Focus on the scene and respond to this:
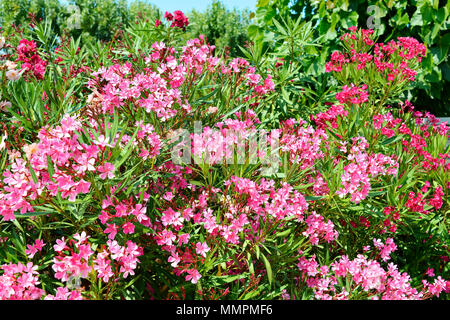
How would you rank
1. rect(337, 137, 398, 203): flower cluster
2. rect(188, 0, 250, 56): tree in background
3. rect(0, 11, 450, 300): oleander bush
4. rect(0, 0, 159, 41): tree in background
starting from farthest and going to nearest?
rect(188, 0, 250, 56): tree in background
rect(0, 0, 159, 41): tree in background
rect(337, 137, 398, 203): flower cluster
rect(0, 11, 450, 300): oleander bush

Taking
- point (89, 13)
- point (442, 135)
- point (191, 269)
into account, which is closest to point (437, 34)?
point (442, 135)

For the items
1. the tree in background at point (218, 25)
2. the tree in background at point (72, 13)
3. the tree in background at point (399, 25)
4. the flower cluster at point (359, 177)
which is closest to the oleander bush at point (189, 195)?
the flower cluster at point (359, 177)

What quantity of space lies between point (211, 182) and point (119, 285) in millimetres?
573

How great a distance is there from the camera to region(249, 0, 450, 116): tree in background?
3.84 m

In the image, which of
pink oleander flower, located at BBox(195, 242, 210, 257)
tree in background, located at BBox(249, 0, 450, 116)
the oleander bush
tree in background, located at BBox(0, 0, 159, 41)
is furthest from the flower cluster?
tree in background, located at BBox(0, 0, 159, 41)

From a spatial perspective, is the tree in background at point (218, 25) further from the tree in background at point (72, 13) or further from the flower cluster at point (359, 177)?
the flower cluster at point (359, 177)

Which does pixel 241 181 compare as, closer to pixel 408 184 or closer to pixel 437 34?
pixel 408 184

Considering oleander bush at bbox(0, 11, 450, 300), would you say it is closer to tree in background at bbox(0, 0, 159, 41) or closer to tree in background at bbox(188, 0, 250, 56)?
tree in background at bbox(0, 0, 159, 41)

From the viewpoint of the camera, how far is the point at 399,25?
3.96 metres

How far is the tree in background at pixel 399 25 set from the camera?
384cm

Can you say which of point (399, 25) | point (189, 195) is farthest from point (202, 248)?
point (399, 25)

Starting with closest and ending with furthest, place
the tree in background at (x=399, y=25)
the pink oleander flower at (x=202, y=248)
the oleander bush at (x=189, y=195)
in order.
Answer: the oleander bush at (x=189, y=195) → the pink oleander flower at (x=202, y=248) → the tree in background at (x=399, y=25)

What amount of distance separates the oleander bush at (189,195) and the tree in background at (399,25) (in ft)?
5.96

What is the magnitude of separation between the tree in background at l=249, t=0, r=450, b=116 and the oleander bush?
1.82 meters
